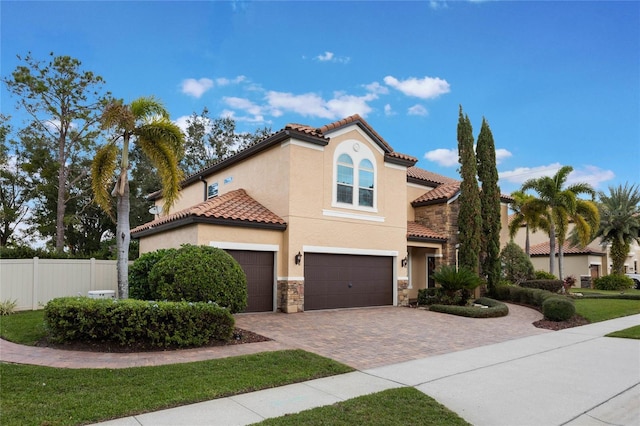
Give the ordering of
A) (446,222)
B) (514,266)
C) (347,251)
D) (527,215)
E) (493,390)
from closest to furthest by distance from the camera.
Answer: (493,390)
(347,251)
(446,222)
(514,266)
(527,215)

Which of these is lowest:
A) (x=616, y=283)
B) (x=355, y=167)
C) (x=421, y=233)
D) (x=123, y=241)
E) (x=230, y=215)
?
(x=616, y=283)

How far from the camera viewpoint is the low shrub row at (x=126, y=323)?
836 centimetres

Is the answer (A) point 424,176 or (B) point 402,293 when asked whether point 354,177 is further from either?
(A) point 424,176

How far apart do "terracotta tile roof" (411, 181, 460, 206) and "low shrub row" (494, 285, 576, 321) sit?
495cm

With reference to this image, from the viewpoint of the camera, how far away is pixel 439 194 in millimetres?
21047

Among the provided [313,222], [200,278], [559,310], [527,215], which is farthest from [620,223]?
[200,278]

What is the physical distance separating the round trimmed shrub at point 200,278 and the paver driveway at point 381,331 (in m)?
1.47

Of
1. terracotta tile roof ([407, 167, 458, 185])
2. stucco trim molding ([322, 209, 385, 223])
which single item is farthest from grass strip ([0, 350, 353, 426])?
terracotta tile roof ([407, 167, 458, 185])

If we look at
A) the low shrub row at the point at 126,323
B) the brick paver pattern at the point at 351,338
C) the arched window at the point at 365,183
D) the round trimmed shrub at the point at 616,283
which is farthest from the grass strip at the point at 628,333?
the round trimmed shrub at the point at 616,283

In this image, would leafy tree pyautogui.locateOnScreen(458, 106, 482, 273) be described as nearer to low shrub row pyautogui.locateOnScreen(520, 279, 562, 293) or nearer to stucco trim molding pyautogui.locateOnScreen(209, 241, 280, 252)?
low shrub row pyautogui.locateOnScreen(520, 279, 562, 293)

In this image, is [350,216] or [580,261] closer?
[350,216]

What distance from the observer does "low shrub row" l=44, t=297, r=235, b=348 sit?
836 centimetres

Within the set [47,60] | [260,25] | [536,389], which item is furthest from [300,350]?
[47,60]

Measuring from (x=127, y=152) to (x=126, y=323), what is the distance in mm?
4836
